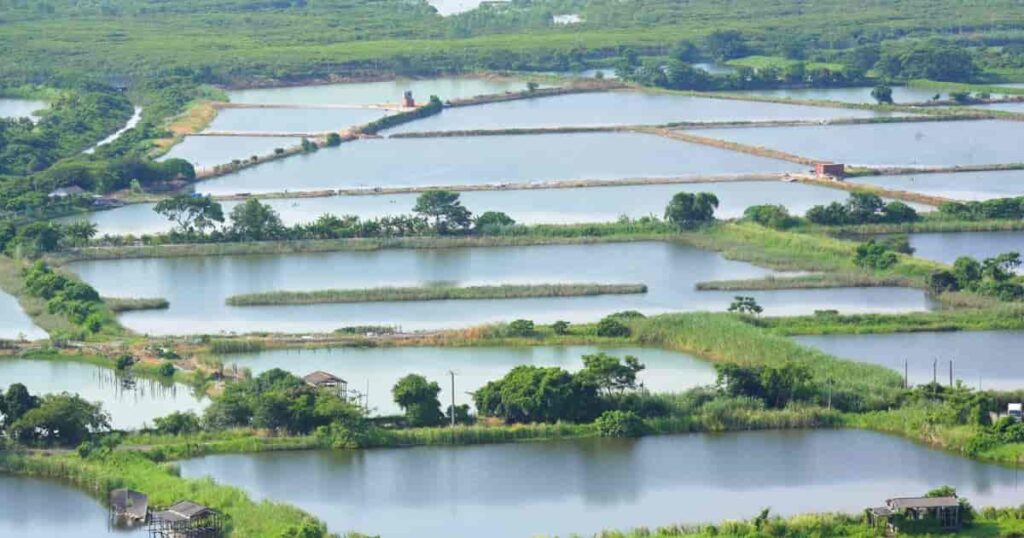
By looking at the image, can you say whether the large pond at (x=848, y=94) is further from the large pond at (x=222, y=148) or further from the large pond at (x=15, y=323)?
the large pond at (x=15, y=323)

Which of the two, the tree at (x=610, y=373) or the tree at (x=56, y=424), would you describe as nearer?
the tree at (x=56, y=424)

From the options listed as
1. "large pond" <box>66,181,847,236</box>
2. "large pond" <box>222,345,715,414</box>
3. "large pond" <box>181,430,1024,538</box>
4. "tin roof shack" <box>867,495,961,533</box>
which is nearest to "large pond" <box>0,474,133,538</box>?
"large pond" <box>181,430,1024,538</box>

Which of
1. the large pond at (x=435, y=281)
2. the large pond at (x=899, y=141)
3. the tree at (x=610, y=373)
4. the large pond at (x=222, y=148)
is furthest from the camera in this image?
the large pond at (x=222, y=148)

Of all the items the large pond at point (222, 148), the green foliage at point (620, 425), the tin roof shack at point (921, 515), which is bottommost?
the tin roof shack at point (921, 515)

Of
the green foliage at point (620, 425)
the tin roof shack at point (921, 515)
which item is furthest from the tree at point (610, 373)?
the tin roof shack at point (921, 515)

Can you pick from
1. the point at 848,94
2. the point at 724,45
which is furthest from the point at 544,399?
the point at 724,45
